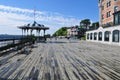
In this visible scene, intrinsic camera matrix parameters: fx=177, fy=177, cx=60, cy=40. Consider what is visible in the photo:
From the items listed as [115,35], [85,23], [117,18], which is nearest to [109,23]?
[117,18]

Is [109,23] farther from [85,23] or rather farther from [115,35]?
[85,23]

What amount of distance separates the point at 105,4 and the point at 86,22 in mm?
62014

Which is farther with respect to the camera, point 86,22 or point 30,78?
point 86,22

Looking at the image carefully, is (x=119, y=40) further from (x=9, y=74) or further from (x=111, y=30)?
(x=9, y=74)

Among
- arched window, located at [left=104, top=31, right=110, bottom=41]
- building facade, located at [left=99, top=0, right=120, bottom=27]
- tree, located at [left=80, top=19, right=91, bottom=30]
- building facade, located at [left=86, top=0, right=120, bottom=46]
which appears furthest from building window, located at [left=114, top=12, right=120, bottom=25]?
tree, located at [left=80, top=19, right=91, bottom=30]

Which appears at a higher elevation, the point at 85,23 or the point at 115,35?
the point at 85,23

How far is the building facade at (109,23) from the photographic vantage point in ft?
120

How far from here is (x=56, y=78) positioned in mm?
7750

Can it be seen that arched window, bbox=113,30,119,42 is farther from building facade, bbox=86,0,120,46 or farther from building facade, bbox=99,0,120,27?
building facade, bbox=99,0,120,27

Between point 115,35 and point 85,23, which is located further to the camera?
point 85,23

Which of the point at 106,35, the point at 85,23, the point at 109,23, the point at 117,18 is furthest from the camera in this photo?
the point at 85,23

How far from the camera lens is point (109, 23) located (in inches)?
1709

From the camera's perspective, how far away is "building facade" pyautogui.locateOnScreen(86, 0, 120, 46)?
36.7 m

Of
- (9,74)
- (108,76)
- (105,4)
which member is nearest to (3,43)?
(9,74)
